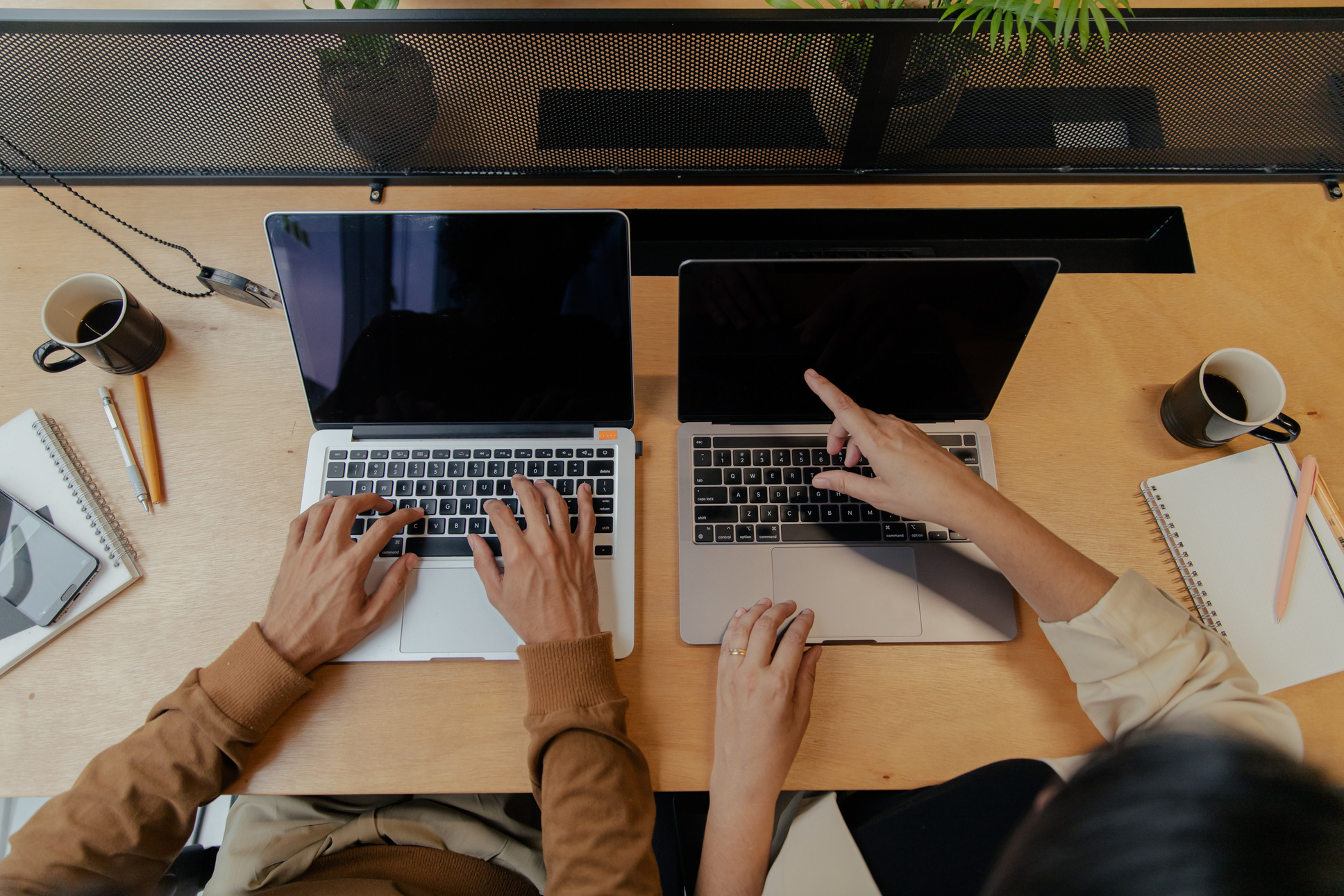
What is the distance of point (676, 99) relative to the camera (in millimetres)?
832

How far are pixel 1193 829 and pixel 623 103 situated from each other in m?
0.89

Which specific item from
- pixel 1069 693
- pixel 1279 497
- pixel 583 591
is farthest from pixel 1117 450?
pixel 583 591

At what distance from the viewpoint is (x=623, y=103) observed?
84 centimetres

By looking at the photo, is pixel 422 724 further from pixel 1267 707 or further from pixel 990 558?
pixel 1267 707

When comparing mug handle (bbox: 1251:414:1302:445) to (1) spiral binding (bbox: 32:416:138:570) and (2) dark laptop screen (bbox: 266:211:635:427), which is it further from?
(1) spiral binding (bbox: 32:416:138:570)

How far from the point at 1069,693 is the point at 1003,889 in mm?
325

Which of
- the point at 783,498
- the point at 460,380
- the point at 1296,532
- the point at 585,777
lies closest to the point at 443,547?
the point at 460,380

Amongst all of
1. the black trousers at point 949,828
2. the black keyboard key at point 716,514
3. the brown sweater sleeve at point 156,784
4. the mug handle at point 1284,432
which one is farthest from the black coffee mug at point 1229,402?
the brown sweater sleeve at point 156,784

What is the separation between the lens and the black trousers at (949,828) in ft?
2.10

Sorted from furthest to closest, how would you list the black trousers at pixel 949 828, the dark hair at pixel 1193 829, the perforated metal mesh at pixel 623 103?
the perforated metal mesh at pixel 623 103
the black trousers at pixel 949 828
the dark hair at pixel 1193 829

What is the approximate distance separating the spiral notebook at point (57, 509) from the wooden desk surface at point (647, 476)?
0.06 feet

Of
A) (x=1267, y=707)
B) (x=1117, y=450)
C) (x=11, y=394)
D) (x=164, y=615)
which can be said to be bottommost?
(x=1267, y=707)

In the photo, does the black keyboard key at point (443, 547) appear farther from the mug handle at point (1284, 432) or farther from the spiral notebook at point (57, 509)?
the mug handle at point (1284, 432)

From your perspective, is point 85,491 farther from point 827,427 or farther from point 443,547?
point 827,427
